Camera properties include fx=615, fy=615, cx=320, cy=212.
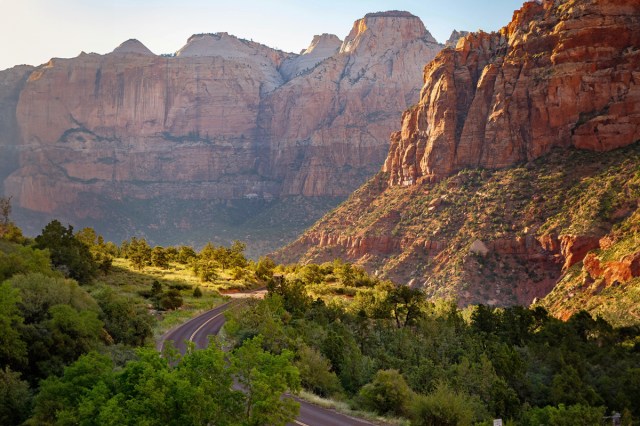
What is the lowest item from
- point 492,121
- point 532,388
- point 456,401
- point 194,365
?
point 532,388

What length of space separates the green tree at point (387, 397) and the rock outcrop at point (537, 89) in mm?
76494

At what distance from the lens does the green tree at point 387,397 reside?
28.9 meters

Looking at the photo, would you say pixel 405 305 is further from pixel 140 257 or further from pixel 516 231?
pixel 140 257

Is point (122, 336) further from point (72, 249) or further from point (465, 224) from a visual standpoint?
point (465, 224)

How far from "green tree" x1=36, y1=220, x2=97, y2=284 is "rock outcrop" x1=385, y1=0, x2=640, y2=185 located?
70791 millimetres

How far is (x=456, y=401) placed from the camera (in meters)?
25.8

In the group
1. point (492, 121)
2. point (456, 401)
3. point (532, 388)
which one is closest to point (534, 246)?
point (492, 121)

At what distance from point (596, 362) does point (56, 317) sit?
116ft

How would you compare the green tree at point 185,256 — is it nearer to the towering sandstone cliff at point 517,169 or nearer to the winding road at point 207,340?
the towering sandstone cliff at point 517,169

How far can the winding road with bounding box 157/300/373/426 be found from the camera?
25.8 m

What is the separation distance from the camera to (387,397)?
29.1m

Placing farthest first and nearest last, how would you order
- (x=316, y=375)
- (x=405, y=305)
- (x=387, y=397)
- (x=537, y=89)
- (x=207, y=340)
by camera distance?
(x=537, y=89) < (x=405, y=305) < (x=207, y=340) < (x=316, y=375) < (x=387, y=397)

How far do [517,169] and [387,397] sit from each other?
7986 cm

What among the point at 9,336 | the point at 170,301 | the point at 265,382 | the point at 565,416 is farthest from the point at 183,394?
the point at 170,301
